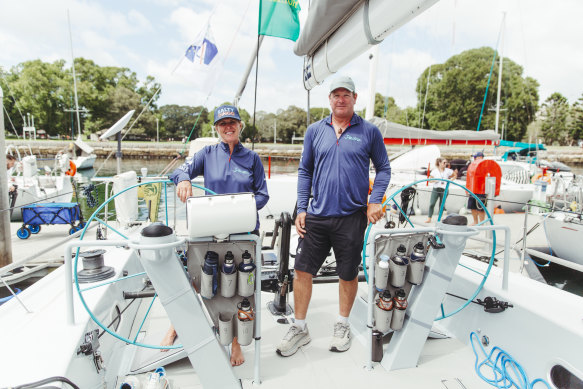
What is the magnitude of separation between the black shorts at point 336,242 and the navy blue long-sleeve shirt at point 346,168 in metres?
0.05

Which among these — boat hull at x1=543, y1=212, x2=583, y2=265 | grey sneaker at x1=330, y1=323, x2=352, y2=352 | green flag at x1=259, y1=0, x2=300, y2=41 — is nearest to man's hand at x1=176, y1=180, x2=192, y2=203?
grey sneaker at x1=330, y1=323, x2=352, y2=352

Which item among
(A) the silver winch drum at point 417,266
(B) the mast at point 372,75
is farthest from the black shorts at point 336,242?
(B) the mast at point 372,75

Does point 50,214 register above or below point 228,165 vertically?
below

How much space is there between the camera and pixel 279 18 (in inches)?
113

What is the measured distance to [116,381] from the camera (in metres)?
1.73

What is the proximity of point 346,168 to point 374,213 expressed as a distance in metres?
0.32

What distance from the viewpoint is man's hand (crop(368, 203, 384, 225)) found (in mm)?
1883

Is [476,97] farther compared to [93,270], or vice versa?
[476,97]

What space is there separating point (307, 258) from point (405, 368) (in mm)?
857

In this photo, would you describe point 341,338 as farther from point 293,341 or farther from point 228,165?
point 228,165

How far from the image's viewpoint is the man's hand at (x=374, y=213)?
1883 millimetres

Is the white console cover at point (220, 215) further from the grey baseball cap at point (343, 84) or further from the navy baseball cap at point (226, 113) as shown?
the grey baseball cap at point (343, 84)

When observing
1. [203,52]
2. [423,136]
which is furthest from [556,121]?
[203,52]

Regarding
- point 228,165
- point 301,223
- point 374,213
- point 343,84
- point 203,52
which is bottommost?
point 301,223
